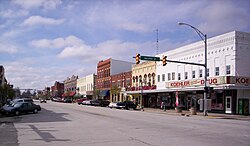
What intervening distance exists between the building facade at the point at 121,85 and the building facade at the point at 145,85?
3.16m

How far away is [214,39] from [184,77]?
8035 millimetres

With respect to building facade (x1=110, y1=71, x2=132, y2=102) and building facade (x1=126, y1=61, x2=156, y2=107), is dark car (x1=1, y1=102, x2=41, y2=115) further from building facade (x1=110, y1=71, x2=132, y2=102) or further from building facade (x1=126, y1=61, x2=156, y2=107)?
building facade (x1=110, y1=71, x2=132, y2=102)

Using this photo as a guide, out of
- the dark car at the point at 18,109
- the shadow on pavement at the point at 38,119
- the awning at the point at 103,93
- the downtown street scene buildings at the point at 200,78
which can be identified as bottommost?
the shadow on pavement at the point at 38,119

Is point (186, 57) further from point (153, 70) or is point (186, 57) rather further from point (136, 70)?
point (136, 70)

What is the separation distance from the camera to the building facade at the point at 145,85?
5348 centimetres

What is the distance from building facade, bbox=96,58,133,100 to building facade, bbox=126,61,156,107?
16244 millimetres

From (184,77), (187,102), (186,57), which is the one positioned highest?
(186,57)

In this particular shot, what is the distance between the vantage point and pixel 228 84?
3388 centimetres

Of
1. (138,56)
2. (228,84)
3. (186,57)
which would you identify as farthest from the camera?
(186,57)

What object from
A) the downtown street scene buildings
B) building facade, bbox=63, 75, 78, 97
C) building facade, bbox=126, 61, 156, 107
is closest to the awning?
the downtown street scene buildings

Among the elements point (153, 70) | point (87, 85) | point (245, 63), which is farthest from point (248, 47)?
point (87, 85)

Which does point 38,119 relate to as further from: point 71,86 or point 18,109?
point 71,86

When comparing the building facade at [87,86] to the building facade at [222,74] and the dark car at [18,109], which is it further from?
the dark car at [18,109]

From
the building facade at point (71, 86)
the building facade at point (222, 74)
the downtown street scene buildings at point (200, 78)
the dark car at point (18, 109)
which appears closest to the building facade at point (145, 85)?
the downtown street scene buildings at point (200, 78)
